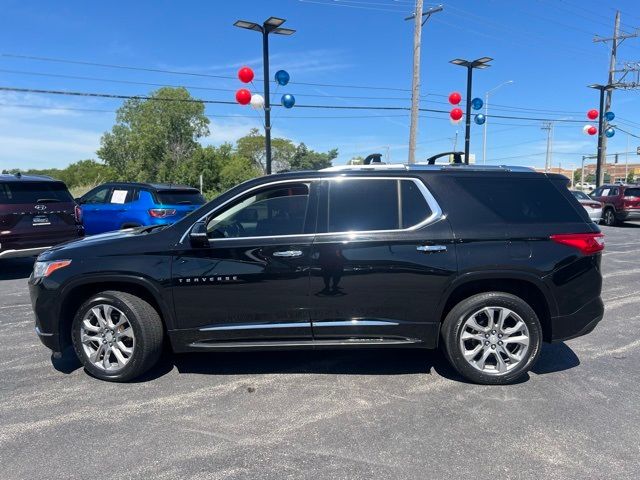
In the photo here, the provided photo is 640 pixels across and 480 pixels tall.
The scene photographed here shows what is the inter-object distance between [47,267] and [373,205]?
9.33 ft

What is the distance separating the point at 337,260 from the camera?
4.09 meters

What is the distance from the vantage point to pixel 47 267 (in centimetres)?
434

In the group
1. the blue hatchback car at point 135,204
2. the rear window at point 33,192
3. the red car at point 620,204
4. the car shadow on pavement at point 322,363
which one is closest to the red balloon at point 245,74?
the blue hatchback car at point 135,204

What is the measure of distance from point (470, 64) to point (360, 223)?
61.5ft

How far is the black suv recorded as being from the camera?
4.11m

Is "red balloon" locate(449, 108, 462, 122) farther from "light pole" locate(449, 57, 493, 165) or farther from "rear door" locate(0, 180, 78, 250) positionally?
"rear door" locate(0, 180, 78, 250)

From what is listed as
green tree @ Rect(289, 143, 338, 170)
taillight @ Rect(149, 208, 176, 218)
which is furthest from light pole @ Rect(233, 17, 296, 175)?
green tree @ Rect(289, 143, 338, 170)

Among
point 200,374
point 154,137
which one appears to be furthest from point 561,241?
point 154,137

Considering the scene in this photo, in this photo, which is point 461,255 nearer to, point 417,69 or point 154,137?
point 417,69

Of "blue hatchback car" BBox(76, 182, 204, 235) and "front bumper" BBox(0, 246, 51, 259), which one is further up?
"blue hatchback car" BBox(76, 182, 204, 235)

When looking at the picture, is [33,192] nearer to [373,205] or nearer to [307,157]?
[373,205]

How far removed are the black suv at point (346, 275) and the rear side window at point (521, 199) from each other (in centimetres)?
1

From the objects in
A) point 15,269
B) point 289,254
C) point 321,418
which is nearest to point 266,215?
point 289,254

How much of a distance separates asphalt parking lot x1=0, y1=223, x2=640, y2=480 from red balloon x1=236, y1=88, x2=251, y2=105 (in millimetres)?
10516
